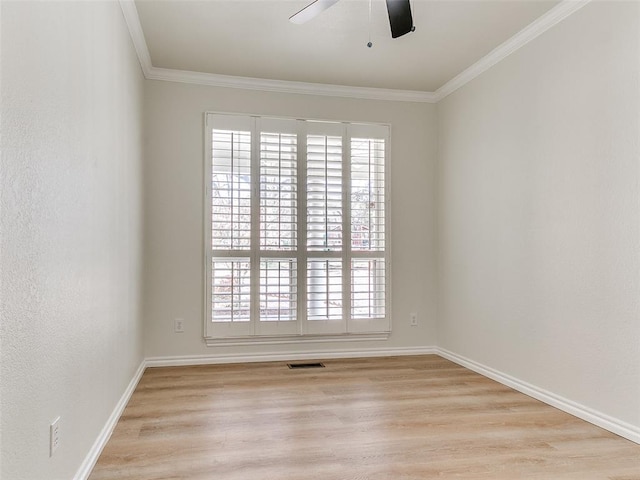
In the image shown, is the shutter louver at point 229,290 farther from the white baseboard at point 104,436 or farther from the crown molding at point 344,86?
the crown molding at point 344,86

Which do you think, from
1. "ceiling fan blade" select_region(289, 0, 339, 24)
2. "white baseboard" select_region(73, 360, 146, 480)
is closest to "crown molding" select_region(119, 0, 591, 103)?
"ceiling fan blade" select_region(289, 0, 339, 24)

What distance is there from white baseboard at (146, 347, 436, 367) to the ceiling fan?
2.88 meters

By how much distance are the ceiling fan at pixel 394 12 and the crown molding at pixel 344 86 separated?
1.21m

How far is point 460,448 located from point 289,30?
285 cm

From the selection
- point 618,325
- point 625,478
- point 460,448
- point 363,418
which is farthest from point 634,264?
point 363,418

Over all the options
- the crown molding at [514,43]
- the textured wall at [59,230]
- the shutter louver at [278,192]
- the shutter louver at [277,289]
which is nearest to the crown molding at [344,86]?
the crown molding at [514,43]

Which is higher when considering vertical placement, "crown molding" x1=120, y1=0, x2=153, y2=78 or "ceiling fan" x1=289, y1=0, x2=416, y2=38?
"crown molding" x1=120, y1=0, x2=153, y2=78

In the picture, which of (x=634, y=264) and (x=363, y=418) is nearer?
(x=634, y=264)

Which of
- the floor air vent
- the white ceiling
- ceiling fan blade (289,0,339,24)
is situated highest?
the white ceiling

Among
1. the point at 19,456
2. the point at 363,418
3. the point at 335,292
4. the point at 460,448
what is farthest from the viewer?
the point at 335,292

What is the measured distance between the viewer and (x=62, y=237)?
5.53ft

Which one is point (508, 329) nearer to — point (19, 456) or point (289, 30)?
point (289, 30)

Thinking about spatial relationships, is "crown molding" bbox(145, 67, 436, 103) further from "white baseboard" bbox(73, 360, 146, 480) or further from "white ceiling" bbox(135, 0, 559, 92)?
"white baseboard" bbox(73, 360, 146, 480)

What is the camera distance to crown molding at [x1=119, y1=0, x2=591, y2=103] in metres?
2.99
